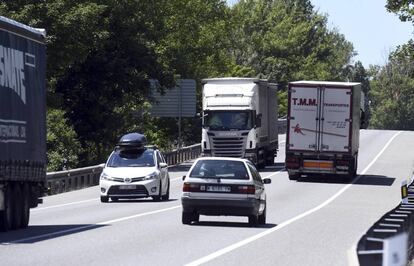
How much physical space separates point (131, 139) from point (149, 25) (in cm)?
2791

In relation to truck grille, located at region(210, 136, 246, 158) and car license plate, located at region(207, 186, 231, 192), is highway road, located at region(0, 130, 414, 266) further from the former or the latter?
truck grille, located at region(210, 136, 246, 158)

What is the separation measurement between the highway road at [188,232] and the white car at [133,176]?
0.40 meters

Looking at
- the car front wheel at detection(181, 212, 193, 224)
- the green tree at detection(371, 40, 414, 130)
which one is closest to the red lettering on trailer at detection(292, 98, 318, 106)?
the car front wheel at detection(181, 212, 193, 224)

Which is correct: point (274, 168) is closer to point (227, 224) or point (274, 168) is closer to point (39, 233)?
point (227, 224)

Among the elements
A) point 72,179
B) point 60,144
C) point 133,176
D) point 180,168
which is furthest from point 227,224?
point 60,144

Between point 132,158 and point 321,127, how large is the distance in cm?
1303

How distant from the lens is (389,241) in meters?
7.02

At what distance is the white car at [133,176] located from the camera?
34.3 m

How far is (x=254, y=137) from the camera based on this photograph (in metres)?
51.2

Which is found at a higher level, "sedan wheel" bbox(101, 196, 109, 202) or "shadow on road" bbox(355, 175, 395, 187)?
"sedan wheel" bbox(101, 196, 109, 202)

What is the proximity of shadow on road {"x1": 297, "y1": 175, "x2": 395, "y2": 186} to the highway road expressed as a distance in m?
4.60

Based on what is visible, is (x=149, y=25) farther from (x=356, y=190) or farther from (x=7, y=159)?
(x=7, y=159)

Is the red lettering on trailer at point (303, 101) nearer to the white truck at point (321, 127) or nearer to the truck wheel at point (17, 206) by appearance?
the white truck at point (321, 127)

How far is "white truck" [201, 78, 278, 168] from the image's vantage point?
5006 centimetres
